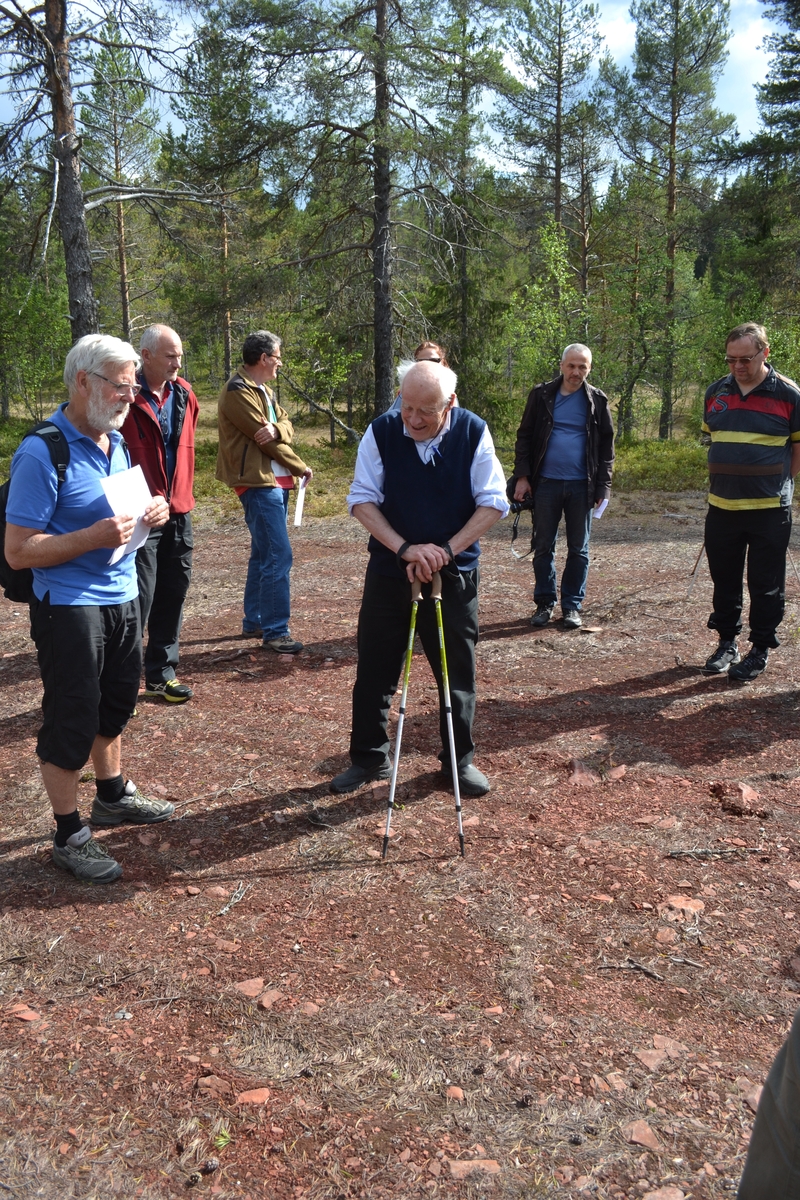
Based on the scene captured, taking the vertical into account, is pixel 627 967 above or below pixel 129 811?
below

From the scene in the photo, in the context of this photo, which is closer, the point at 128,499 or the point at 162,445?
the point at 128,499

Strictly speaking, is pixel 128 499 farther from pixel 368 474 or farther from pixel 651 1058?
pixel 651 1058

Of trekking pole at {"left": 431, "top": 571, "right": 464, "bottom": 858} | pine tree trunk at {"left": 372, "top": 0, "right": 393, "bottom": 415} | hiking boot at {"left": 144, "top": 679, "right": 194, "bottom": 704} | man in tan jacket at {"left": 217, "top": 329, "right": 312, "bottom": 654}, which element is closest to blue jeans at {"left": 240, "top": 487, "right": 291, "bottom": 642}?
man in tan jacket at {"left": 217, "top": 329, "right": 312, "bottom": 654}

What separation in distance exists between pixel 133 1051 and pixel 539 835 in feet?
6.58

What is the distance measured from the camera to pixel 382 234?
607 inches

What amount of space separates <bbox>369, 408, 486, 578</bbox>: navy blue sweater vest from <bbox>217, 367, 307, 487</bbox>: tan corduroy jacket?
221 centimetres

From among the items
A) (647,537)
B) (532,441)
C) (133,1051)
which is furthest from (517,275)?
(133,1051)

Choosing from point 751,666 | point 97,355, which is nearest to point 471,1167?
point 97,355

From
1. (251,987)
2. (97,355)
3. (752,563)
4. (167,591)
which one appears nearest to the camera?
(251,987)

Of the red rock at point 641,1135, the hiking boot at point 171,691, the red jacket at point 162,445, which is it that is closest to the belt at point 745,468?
the red jacket at point 162,445

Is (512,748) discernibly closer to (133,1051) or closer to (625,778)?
(625,778)

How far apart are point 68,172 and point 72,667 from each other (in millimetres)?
11239

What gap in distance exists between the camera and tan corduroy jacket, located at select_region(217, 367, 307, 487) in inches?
240

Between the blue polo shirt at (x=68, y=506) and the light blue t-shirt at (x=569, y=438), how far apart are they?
4.27 meters
